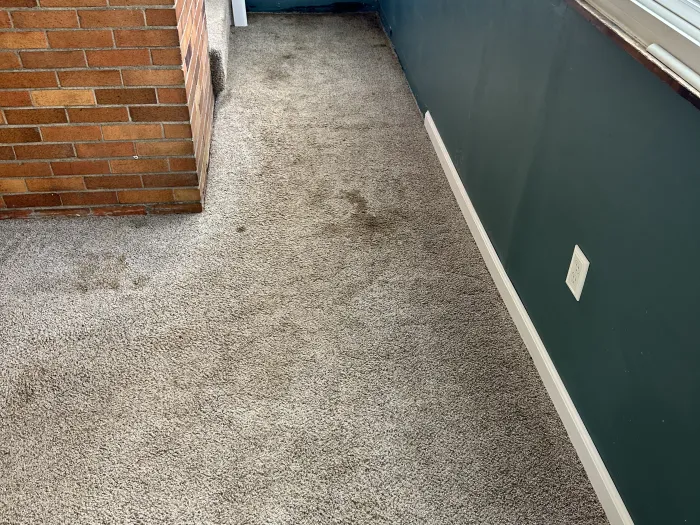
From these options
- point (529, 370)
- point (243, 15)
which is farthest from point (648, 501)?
point (243, 15)

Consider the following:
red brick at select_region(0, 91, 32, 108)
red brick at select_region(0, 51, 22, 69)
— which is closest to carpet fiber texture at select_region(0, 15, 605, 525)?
red brick at select_region(0, 91, 32, 108)

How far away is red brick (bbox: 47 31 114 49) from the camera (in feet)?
6.19

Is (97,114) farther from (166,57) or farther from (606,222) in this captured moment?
(606,222)

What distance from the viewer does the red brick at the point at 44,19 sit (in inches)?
72.3

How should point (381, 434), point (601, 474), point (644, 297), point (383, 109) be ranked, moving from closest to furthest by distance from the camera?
point (644, 297) → point (601, 474) → point (381, 434) → point (383, 109)

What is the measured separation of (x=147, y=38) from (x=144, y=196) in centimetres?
58

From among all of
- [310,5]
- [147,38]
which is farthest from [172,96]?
[310,5]

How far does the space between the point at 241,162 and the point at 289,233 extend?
1.79 feet

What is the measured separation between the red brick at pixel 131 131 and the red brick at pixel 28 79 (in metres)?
0.22

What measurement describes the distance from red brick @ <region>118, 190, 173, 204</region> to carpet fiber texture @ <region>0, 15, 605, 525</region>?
0.23 feet

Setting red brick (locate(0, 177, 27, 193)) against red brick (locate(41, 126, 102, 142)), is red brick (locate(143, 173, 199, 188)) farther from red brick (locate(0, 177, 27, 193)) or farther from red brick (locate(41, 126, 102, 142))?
red brick (locate(0, 177, 27, 193))

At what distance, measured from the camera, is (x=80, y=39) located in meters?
1.90

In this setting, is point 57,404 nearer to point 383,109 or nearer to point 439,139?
point 439,139

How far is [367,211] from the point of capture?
2.36 meters
